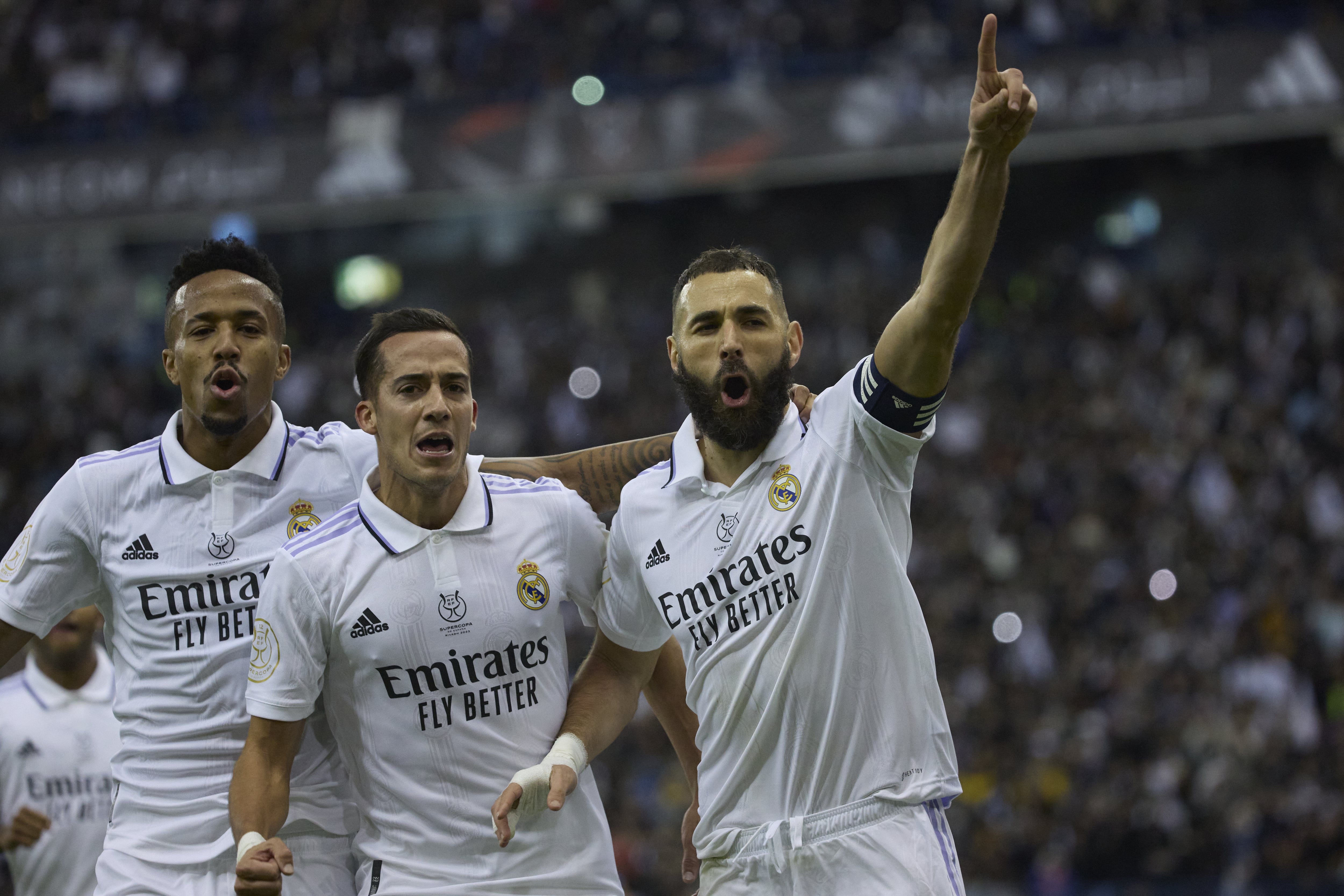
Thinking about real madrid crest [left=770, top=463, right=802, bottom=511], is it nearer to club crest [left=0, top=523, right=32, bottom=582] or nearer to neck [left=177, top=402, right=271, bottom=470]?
neck [left=177, top=402, right=271, bottom=470]

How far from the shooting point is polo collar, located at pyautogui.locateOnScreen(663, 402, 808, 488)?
414cm

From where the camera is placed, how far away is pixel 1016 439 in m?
19.3

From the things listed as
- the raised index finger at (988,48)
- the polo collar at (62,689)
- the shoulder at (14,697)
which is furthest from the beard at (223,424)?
the shoulder at (14,697)

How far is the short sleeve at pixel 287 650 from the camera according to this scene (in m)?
4.11

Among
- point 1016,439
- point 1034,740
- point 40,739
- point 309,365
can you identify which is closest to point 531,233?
point 309,365

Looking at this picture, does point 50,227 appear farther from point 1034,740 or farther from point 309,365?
point 1034,740

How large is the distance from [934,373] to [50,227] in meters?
22.7

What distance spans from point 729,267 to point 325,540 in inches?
56.8

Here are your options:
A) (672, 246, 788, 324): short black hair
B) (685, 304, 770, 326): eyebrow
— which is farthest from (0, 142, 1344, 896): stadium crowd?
(672, 246, 788, 324): short black hair

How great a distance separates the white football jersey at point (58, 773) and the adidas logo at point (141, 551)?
8.78ft

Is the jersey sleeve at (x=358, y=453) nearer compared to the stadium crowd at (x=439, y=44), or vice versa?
the jersey sleeve at (x=358, y=453)

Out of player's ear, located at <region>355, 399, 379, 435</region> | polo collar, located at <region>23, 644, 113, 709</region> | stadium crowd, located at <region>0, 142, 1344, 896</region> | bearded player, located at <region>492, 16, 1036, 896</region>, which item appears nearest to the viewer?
bearded player, located at <region>492, 16, 1036, 896</region>

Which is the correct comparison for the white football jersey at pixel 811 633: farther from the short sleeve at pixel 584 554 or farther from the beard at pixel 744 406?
the short sleeve at pixel 584 554

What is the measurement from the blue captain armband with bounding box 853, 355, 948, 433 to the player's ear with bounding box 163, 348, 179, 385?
7.17ft
